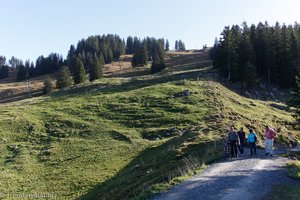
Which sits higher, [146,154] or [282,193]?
[282,193]

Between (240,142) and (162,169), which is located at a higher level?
(240,142)

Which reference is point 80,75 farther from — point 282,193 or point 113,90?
point 282,193

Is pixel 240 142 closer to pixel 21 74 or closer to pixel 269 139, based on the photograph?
pixel 269 139

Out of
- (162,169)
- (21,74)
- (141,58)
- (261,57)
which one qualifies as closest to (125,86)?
(261,57)

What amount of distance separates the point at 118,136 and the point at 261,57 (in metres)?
52.5

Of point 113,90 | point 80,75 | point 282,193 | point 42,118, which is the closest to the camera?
point 282,193

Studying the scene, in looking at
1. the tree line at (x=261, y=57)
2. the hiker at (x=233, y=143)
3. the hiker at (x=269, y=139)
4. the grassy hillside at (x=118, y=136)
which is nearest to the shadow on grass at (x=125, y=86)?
the grassy hillside at (x=118, y=136)

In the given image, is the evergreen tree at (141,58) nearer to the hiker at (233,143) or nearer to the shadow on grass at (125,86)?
the shadow on grass at (125,86)

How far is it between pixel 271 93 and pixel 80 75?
59.9 m

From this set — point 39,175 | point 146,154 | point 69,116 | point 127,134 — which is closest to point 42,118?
point 69,116

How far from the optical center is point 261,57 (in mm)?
90375

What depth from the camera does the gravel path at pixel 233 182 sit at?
17516 mm

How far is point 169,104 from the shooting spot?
6012 cm

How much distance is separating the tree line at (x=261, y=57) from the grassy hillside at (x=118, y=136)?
6265 mm
